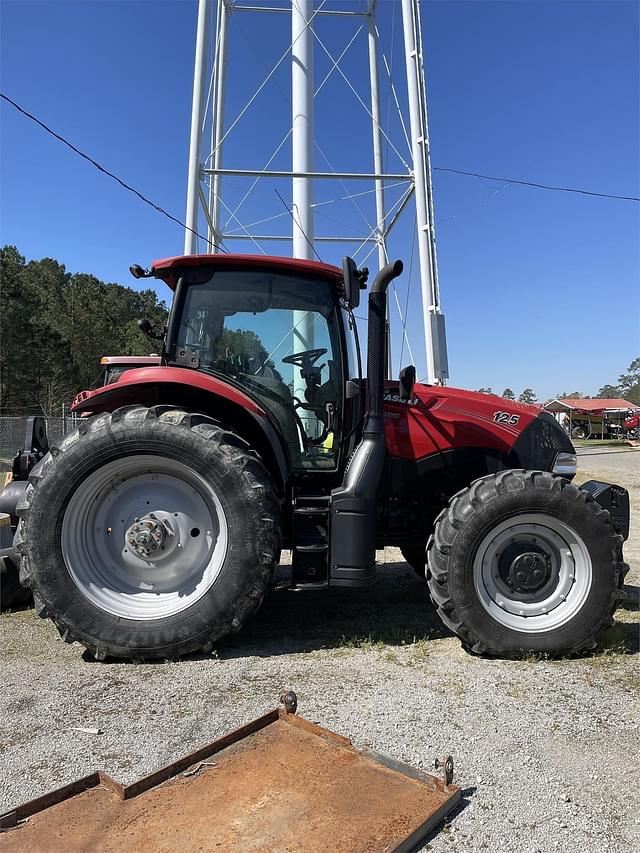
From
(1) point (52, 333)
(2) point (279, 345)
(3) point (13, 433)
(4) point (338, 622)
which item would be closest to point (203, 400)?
(2) point (279, 345)

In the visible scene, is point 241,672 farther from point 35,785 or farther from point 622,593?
point 622,593

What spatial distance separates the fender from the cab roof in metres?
0.70

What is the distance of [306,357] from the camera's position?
13.4ft

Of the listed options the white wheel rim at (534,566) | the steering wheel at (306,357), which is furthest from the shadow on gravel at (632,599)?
the steering wheel at (306,357)

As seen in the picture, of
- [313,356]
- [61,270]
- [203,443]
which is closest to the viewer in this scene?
[203,443]

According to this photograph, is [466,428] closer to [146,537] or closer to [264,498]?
[264,498]

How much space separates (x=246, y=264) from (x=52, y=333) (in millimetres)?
27796

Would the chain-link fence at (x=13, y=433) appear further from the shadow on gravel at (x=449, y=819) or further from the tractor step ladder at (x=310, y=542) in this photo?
the shadow on gravel at (x=449, y=819)

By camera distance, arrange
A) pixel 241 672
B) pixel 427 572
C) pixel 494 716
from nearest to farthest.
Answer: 1. pixel 494 716
2. pixel 241 672
3. pixel 427 572

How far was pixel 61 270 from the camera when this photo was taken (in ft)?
135

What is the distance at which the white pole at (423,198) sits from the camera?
30.8 ft

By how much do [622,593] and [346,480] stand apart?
5.87ft

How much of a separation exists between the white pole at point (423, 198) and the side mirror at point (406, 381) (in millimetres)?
5367

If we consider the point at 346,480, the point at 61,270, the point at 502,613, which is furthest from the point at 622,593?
the point at 61,270
